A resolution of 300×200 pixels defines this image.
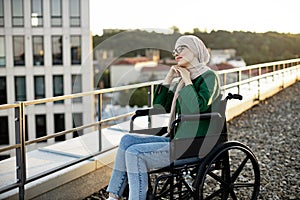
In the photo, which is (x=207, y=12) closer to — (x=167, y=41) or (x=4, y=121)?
(x=167, y=41)

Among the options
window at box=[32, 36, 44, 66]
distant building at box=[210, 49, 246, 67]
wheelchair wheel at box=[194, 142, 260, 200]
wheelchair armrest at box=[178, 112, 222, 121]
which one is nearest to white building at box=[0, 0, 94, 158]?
window at box=[32, 36, 44, 66]

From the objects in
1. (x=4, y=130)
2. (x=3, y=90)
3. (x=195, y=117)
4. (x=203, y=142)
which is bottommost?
(x=4, y=130)

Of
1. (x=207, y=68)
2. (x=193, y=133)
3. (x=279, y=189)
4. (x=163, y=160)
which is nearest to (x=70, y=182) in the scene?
(x=163, y=160)

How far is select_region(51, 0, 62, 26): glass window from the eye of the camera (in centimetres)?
1967

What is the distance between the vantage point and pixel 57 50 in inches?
794

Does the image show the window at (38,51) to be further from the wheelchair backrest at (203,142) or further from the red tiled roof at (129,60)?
the wheelchair backrest at (203,142)

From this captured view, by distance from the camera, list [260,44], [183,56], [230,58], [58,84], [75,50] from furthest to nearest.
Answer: [75,50]
[58,84]
[260,44]
[230,58]
[183,56]

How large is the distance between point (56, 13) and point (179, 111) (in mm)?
18163

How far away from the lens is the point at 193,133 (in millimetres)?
2490

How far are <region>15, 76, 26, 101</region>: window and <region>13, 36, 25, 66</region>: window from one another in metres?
0.74

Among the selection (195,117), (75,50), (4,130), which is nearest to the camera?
(195,117)

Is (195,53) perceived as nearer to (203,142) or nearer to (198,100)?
(198,100)

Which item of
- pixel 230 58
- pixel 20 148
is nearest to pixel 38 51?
pixel 230 58

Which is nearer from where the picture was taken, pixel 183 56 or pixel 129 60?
pixel 183 56
